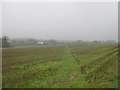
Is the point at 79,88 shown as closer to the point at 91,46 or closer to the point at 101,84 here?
the point at 101,84

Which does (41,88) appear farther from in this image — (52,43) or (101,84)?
(52,43)

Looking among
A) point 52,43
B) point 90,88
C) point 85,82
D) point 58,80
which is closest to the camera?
point 90,88

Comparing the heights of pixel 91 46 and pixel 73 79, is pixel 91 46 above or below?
above

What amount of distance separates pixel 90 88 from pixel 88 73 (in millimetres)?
2070

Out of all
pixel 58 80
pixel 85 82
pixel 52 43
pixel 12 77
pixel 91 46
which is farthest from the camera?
pixel 52 43

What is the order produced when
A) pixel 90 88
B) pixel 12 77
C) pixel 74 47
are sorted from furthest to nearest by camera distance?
pixel 74 47 < pixel 12 77 < pixel 90 88

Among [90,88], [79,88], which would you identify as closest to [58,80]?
[79,88]

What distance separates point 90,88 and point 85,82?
62 cm

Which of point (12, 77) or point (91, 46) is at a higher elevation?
point (91, 46)

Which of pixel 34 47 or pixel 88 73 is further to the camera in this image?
pixel 34 47

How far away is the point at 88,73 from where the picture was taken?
28.1ft

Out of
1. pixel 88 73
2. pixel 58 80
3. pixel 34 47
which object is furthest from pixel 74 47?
pixel 58 80

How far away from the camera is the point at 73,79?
773 cm

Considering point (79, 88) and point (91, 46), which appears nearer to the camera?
point (79, 88)
